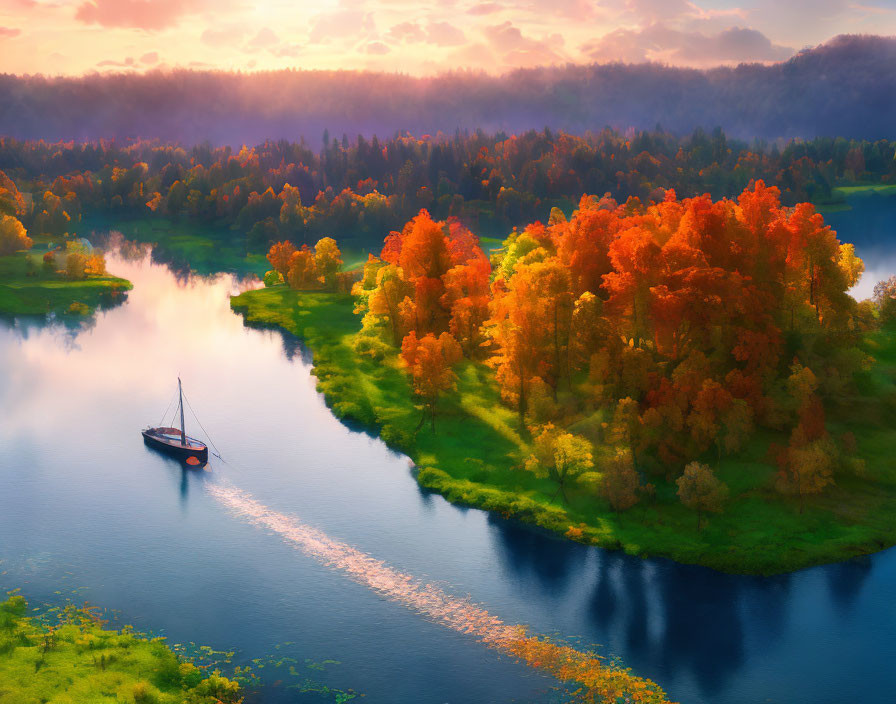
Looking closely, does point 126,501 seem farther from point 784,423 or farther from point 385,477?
point 784,423

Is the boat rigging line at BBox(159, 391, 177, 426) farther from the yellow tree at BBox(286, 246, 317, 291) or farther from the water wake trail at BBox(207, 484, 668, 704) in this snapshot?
the yellow tree at BBox(286, 246, 317, 291)

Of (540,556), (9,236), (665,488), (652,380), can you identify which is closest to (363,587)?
(540,556)

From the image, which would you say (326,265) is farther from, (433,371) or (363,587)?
(363,587)

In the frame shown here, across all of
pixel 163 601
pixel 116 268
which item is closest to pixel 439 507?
pixel 163 601

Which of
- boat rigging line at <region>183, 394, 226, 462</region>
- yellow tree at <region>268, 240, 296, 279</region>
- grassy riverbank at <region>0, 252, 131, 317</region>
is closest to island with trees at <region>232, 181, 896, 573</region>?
boat rigging line at <region>183, 394, 226, 462</region>

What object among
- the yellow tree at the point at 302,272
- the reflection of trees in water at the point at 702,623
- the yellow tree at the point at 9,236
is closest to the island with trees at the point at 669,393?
the reflection of trees in water at the point at 702,623

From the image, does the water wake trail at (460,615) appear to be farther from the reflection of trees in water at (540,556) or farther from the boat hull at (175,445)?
the boat hull at (175,445)
